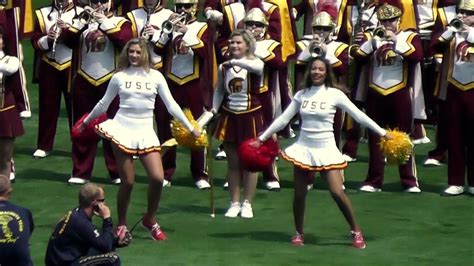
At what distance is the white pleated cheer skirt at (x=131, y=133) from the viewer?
562 inches

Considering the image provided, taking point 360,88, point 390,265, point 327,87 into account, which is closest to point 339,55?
point 360,88

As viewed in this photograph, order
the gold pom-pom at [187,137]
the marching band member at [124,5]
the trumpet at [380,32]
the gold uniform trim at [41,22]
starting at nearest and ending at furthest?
the gold pom-pom at [187,137]
the trumpet at [380,32]
the gold uniform trim at [41,22]
the marching band member at [124,5]

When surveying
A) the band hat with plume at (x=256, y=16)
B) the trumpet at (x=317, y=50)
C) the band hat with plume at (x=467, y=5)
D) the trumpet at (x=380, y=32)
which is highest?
the band hat with plume at (x=467, y=5)

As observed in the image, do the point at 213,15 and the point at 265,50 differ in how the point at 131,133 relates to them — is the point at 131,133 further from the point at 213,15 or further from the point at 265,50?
the point at 213,15

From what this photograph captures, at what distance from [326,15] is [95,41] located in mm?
2080

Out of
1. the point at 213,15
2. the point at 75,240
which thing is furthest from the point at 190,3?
the point at 75,240

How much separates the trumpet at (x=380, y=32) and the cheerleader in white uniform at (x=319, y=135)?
5.56 feet

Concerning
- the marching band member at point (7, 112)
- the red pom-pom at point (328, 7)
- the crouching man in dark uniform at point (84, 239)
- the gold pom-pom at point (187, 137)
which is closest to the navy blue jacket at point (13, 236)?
the crouching man in dark uniform at point (84, 239)

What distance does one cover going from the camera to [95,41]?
640 inches

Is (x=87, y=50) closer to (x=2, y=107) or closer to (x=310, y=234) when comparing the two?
(x=2, y=107)

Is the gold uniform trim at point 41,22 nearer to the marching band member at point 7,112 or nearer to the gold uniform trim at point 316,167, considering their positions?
the marching band member at point 7,112

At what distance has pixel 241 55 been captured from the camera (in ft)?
49.4

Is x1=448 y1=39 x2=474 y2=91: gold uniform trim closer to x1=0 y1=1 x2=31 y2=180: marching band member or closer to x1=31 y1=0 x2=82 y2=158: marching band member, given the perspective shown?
x1=31 y1=0 x2=82 y2=158: marching band member

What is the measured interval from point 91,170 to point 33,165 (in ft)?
3.08
